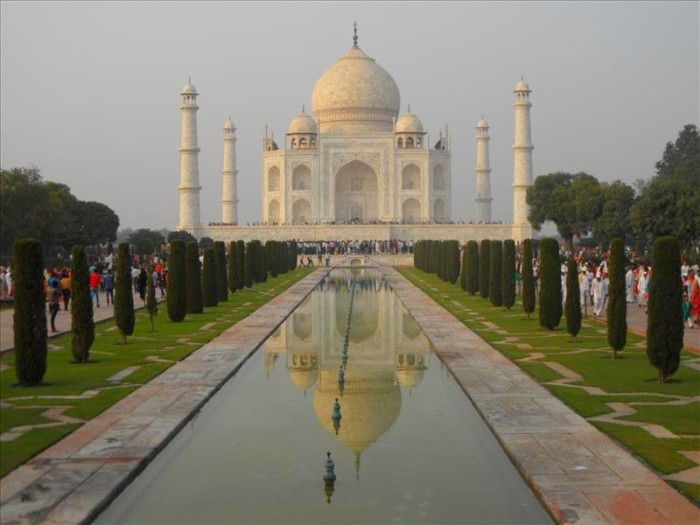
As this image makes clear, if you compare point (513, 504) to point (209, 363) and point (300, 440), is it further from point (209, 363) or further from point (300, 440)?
point (209, 363)

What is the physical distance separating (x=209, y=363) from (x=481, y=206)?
37.8 metres

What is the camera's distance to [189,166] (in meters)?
43.2

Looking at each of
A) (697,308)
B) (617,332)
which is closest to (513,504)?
(617,332)

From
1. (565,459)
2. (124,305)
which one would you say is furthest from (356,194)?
(565,459)

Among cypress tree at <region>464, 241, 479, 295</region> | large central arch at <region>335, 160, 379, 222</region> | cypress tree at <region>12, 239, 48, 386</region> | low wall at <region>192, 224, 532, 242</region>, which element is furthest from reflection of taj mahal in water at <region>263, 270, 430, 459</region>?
large central arch at <region>335, 160, 379, 222</region>

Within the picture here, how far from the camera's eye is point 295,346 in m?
11.5

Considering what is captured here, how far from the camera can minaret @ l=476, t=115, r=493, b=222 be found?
154 ft

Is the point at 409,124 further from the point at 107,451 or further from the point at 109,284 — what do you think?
the point at 107,451

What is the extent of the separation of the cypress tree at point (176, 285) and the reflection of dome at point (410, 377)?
566cm

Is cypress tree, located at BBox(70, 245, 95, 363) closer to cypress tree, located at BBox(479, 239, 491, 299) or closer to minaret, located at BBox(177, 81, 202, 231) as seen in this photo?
cypress tree, located at BBox(479, 239, 491, 299)

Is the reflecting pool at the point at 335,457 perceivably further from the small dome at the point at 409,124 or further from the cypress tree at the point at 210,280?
the small dome at the point at 409,124

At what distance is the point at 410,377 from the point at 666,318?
7.19 feet

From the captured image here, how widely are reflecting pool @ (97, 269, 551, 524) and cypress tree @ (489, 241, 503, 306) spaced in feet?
24.0

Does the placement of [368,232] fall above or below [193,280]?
above
